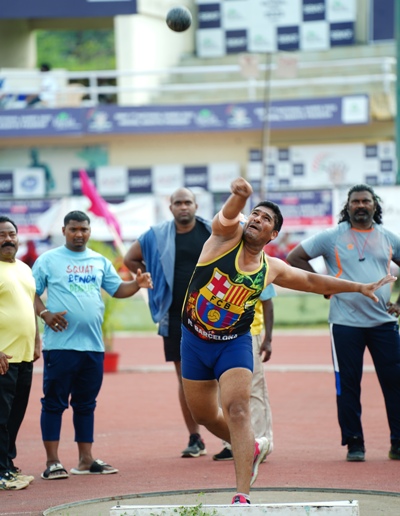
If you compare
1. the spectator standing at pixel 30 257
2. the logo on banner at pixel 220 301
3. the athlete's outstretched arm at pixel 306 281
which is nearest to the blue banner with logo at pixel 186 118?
the spectator standing at pixel 30 257

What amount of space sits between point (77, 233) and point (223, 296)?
2251mm

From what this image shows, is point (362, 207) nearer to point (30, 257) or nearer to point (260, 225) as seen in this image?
point (260, 225)

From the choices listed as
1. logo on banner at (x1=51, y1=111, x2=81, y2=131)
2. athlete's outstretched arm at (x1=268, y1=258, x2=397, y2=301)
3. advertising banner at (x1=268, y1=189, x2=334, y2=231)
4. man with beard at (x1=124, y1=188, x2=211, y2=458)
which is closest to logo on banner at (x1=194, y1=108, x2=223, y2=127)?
logo on banner at (x1=51, y1=111, x2=81, y2=131)

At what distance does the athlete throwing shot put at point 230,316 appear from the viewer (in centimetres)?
698

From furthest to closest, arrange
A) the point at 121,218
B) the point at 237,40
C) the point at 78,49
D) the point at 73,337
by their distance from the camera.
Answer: the point at 78,49 → the point at 237,40 → the point at 121,218 → the point at 73,337

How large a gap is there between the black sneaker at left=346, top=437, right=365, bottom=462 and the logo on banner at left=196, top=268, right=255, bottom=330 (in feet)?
8.32

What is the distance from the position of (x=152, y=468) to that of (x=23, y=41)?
25.8 m

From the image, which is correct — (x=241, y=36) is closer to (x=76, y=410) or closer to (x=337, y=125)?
(x=337, y=125)

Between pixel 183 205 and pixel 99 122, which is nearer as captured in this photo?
pixel 183 205

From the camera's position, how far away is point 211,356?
725cm

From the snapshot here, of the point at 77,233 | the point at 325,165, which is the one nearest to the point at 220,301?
the point at 77,233

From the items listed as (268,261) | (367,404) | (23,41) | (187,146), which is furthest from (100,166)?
(268,261)

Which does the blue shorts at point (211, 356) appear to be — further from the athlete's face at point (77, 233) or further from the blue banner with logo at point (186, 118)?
the blue banner with logo at point (186, 118)

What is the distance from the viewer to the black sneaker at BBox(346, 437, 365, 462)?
9148mm
